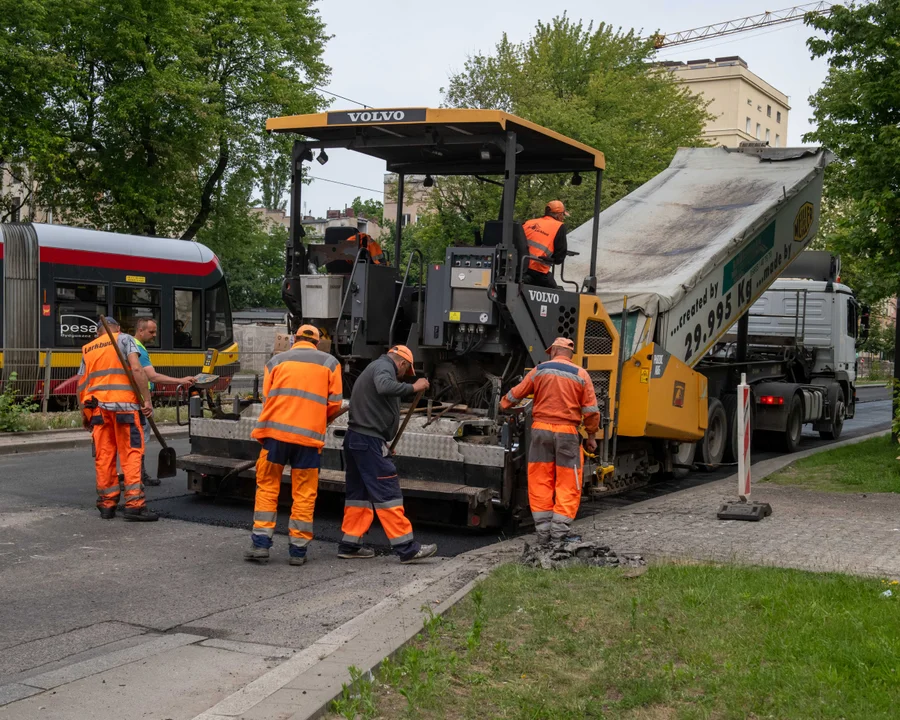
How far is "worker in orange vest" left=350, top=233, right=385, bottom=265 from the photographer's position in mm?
9578

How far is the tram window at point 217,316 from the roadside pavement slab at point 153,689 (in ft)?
56.4

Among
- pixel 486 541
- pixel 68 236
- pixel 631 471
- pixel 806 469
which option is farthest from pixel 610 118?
pixel 486 541

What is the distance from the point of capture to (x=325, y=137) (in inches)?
377

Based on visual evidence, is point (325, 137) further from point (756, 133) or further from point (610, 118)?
point (756, 133)

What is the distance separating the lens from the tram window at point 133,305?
1998cm

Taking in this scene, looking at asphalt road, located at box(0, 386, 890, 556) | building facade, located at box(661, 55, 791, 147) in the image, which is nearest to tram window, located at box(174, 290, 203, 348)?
asphalt road, located at box(0, 386, 890, 556)

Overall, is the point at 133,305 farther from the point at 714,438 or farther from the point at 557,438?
the point at 557,438

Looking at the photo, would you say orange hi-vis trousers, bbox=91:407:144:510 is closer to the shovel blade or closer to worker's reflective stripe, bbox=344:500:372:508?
the shovel blade

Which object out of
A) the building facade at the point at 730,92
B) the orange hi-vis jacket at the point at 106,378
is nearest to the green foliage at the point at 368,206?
the building facade at the point at 730,92

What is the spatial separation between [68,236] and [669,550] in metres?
14.4

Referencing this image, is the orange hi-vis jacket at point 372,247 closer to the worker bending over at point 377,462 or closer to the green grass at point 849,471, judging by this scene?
the worker bending over at point 377,462

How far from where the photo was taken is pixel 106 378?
902 centimetres

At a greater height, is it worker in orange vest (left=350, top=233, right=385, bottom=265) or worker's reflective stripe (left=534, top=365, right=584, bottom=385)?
worker in orange vest (left=350, top=233, right=385, bottom=265)

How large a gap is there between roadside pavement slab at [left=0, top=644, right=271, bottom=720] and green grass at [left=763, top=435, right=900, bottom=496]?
326 inches
